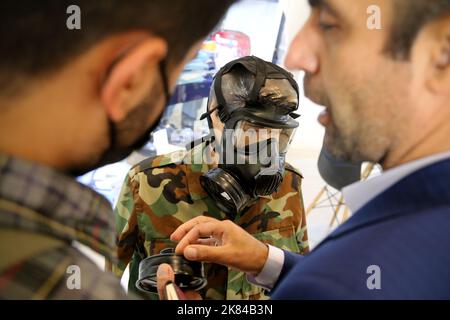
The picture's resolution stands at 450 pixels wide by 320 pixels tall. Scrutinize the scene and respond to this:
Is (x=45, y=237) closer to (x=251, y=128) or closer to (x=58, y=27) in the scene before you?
(x=58, y=27)

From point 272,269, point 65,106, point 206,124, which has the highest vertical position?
point 65,106

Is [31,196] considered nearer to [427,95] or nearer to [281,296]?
[281,296]

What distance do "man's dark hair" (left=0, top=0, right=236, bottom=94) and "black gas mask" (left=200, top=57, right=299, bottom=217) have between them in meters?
0.65

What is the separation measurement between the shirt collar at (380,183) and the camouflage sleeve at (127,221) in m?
0.72

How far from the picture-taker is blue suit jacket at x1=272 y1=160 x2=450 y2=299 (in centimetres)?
56

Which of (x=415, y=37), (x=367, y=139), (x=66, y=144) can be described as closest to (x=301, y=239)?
(x=367, y=139)

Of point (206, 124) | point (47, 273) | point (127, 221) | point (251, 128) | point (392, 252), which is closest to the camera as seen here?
point (47, 273)

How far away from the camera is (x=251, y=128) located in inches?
45.8

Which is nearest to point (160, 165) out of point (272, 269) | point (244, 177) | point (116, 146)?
point (244, 177)

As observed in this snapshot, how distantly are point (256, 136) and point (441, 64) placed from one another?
60 cm

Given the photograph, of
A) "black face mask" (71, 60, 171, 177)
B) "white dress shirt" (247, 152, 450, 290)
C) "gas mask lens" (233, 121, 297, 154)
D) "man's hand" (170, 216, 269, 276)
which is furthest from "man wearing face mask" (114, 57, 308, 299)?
"black face mask" (71, 60, 171, 177)

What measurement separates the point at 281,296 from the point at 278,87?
2.24 ft

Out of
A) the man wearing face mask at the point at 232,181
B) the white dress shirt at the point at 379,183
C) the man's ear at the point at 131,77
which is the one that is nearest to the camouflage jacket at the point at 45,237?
the man's ear at the point at 131,77

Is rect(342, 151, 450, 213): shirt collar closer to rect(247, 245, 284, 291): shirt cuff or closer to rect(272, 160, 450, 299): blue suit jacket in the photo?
rect(272, 160, 450, 299): blue suit jacket
